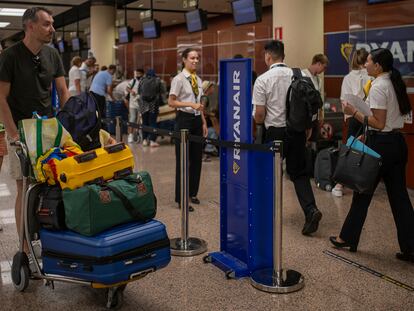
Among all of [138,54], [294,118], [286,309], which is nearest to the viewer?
[286,309]

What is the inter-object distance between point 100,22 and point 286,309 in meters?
12.5

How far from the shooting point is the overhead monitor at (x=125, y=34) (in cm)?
1421

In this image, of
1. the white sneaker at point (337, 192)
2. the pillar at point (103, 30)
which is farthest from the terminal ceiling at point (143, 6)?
the white sneaker at point (337, 192)

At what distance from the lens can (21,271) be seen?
Result: 3.03 m

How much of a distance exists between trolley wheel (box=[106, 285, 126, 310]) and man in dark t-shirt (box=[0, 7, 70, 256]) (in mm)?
968

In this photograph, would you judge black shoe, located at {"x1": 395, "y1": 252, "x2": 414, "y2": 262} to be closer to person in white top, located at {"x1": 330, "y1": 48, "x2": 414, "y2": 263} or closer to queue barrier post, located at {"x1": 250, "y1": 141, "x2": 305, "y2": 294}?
person in white top, located at {"x1": 330, "y1": 48, "x2": 414, "y2": 263}

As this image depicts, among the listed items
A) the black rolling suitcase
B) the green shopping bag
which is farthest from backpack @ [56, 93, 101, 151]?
the black rolling suitcase

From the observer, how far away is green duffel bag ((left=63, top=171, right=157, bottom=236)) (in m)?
2.54

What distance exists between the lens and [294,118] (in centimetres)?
405

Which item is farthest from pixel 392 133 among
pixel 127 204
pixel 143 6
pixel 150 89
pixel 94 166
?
pixel 143 6

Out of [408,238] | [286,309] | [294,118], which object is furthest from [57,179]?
[408,238]

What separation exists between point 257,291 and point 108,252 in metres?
1.01

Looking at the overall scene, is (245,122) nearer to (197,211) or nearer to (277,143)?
(277,143)

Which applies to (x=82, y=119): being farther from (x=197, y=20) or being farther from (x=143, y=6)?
(x=143, y=6)
